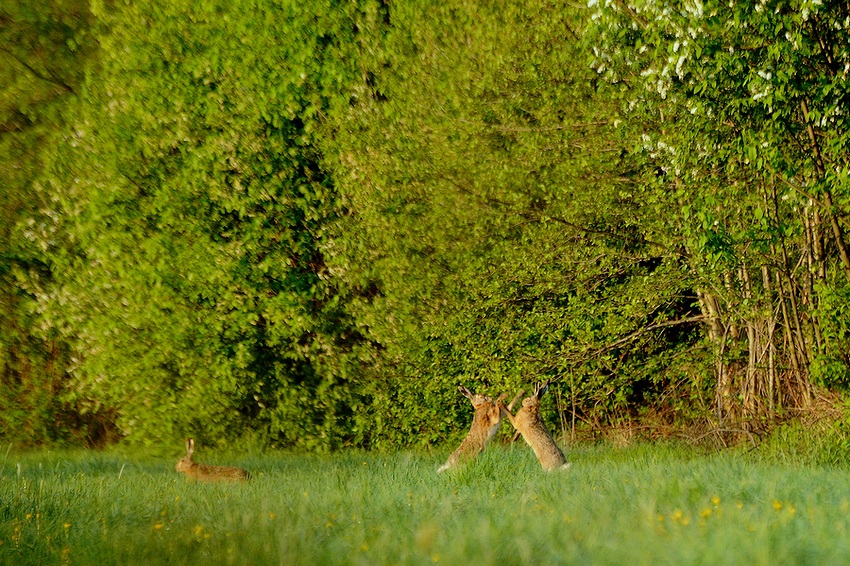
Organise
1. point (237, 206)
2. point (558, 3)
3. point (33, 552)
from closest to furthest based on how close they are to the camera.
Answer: point (33, 552) < point (558, 3) < point (237, 206)

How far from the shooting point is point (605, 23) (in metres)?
9.45

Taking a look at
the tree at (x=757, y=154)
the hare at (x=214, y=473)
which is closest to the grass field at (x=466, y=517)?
the hare at (x=214, y=473)

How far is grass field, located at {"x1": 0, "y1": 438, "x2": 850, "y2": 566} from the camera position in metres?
5.58

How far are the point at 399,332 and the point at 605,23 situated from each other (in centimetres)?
545

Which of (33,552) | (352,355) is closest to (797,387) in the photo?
(352,355)

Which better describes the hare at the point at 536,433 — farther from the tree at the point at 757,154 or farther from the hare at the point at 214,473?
the hare at the point at 214,473

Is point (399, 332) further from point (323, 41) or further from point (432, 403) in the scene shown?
point (323, 41)

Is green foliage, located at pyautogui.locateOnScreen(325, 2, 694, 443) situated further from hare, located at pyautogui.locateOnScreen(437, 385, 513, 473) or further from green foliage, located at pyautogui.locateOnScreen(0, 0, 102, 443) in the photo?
green foliage, located at pyautogui.locateOnScreen(0, 0, 102, 443)

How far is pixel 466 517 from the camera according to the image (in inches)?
271

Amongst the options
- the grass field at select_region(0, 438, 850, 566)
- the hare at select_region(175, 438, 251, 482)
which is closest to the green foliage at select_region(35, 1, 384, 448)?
the hare at select_region(175, 438, 251, 482)

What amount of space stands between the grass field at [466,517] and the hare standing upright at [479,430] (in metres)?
0.19

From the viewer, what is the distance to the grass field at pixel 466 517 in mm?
5578

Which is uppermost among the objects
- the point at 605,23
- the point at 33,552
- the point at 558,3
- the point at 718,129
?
the point at 558,3

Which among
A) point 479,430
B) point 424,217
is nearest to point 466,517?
point 479,430
